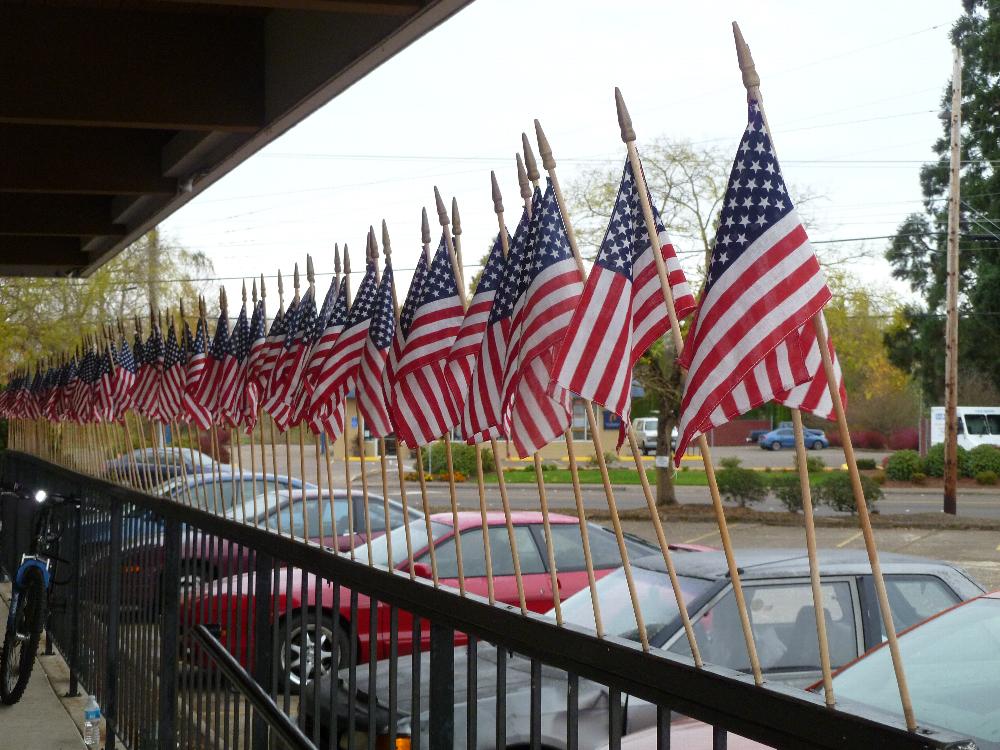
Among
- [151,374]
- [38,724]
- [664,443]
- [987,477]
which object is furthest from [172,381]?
[987,477]

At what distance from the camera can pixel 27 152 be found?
696cm

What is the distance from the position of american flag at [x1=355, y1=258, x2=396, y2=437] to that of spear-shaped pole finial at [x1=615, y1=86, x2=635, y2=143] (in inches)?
77.3

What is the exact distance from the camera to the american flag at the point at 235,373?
Answer: 6848 mm

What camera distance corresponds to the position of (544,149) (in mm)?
3061

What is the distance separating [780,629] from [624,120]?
408cm

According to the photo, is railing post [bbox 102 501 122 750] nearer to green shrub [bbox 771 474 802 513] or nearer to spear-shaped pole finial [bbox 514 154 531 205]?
spear-shaped pole finial [bbox 514 154 531 205]

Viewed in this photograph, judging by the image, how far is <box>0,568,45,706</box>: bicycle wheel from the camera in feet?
28.0

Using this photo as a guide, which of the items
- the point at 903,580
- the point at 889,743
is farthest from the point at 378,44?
the point at 903,580

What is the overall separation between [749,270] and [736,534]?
2159 cm

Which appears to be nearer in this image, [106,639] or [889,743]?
[889,743]

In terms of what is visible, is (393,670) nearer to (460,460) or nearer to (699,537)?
(699,537)

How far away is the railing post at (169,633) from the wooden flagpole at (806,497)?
446 centimetres

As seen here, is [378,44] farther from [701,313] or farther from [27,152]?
[27,152]

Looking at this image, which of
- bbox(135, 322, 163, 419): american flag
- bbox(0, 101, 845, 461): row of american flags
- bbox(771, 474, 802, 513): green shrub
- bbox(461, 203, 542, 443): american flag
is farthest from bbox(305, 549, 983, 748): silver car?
bbox(771, 474, 802, 513): green shrub
